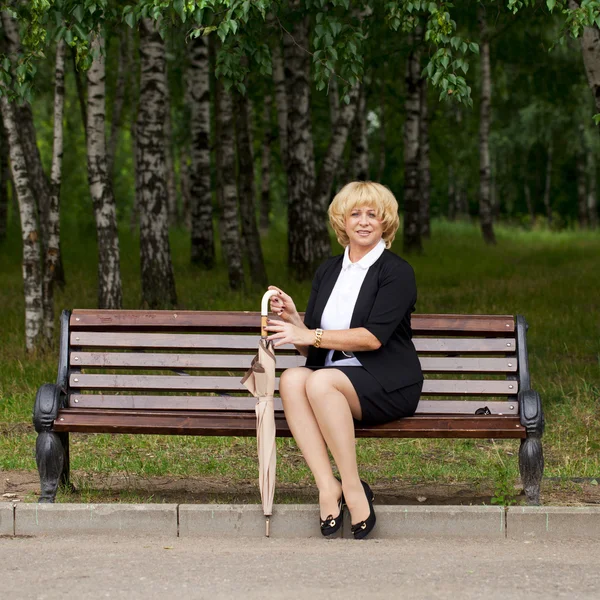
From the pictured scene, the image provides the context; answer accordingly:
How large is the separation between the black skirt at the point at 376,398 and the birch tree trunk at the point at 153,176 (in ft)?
28.7

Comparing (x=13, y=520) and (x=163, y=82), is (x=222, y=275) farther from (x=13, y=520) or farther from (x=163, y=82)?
(x=13, y=520)

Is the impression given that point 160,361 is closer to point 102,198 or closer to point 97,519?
point 97,519

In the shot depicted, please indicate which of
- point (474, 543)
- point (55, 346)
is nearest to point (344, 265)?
point (474, 543)

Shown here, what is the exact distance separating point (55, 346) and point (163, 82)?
4.68m

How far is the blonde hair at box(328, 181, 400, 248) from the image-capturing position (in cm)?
566

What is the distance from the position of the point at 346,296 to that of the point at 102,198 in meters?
7.11

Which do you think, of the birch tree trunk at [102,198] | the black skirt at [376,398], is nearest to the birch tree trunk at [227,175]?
the birch tree trunk at [102,198]

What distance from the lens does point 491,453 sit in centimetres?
742

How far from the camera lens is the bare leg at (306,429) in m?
5.34

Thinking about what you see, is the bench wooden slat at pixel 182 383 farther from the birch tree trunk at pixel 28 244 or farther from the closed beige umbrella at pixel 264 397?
the birch tree trunk at pixel 28 244

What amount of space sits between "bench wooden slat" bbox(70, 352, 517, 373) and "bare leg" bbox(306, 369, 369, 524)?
832mm

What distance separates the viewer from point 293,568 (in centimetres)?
471

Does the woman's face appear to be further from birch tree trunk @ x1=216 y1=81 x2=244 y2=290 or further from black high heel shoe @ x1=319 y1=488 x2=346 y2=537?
birch tree trunk @ x1=216 y1=81 x2=244 y2=290

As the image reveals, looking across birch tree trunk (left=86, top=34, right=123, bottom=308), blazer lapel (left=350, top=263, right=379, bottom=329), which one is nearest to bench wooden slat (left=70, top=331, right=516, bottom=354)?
blazer lapel (left=350, top=263, right=379, bottom=329)
